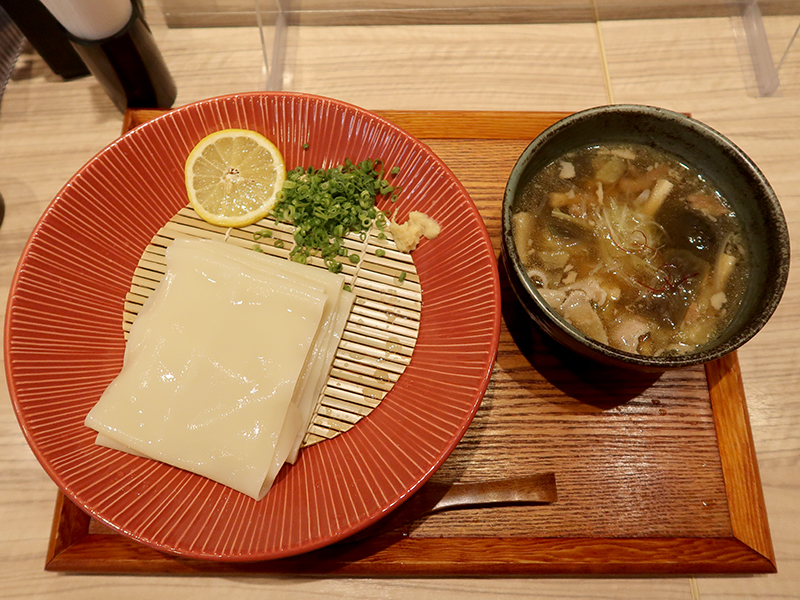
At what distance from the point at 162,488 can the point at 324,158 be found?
4.18ft

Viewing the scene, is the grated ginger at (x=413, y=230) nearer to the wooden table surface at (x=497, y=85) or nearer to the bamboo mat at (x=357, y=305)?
the bamboo mat at (x=357, y=305)

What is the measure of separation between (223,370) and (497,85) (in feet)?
5.82

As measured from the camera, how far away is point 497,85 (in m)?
2.36

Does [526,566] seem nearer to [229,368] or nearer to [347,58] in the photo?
[229,368]

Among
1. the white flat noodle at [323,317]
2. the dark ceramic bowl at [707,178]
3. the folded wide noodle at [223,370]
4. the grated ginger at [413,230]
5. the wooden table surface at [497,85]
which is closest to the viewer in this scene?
the dark ceramic bowl at [707,178]

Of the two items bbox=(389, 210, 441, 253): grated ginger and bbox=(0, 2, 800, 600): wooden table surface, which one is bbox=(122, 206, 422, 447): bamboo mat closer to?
bbox=(389, 210, 441, 253): grated ginger

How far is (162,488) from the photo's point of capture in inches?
60.5

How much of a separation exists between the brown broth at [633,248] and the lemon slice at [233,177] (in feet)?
3.00

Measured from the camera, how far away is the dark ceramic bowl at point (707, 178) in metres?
1.40

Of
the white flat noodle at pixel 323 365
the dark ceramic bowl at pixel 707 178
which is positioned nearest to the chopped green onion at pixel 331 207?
the white flat noodle at pixel 323 365

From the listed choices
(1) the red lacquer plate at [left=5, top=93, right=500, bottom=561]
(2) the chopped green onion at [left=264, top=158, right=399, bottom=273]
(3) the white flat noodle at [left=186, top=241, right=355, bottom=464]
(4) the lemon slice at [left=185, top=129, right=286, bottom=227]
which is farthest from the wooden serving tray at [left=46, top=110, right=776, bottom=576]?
(4) the lemon slice at [left=185, top=129, right=286, bottom=227]

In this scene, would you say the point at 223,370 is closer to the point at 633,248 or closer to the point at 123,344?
the point at 123,344

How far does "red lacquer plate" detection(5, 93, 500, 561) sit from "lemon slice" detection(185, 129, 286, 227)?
0.08 m

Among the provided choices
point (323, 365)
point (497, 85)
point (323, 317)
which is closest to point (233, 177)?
point (323, 317)
